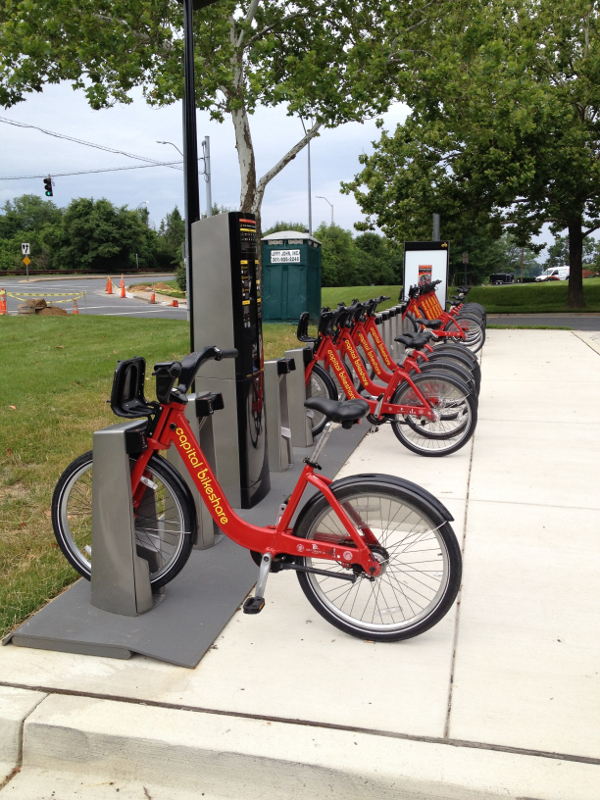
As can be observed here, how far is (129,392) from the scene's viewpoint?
3.17 m

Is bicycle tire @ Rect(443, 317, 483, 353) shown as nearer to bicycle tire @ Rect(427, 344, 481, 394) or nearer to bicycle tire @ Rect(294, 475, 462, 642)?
bicycle tire @ Rect(427, 344, 481, 394)

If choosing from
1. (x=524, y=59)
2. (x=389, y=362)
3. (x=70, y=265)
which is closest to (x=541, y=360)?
(x=389, y=362)

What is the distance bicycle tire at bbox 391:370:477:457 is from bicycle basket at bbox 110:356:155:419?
2.86 meters

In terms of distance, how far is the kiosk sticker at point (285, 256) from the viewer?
1661cm

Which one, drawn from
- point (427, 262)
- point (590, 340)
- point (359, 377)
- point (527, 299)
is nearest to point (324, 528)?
point (359, 377)

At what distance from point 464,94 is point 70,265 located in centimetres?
6452

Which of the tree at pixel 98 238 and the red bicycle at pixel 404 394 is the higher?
the tree at pixel 98 238

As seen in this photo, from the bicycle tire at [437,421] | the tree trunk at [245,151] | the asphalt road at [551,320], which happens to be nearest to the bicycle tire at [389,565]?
the bicycle tire at [437,421]

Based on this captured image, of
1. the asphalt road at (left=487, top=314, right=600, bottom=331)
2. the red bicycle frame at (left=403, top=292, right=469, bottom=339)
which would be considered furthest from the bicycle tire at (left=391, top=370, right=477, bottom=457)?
the asphalt road at (left=487, top=314, right=600, bottom=331)

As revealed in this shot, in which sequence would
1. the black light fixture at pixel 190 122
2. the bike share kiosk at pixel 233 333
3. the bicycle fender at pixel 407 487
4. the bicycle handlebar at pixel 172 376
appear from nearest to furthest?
the bicycle fender at pixel 407 487, the bicycle handlebar at pixel 172 376, the bike share kiosk at pixel 233 333, the black light fixture at pixel 190 122

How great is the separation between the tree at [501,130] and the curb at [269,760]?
1692 cm

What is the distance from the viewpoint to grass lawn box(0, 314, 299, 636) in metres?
3.73

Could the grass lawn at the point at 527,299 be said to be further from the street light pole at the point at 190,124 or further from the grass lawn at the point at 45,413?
the street light pole at the point at 190,124

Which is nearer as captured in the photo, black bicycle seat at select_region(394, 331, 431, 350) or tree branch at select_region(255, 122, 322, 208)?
black bicycle seat at select_region(394, 331, 431, 350)
